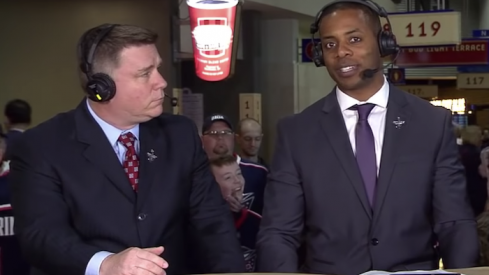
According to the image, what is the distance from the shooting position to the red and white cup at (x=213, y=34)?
7605 mm

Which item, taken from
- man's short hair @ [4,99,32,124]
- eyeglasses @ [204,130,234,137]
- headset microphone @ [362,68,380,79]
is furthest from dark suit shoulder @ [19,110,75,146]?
man's short hair @ [4,99,32,124]

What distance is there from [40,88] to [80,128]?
674cm

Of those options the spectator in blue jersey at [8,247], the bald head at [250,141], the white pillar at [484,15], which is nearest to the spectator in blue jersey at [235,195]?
the spectator in blue jersey at [8,247]

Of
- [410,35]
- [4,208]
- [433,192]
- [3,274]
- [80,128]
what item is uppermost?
[410,35]

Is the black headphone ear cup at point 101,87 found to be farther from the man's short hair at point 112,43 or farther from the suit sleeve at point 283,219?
the suit sleeve at point 283,219

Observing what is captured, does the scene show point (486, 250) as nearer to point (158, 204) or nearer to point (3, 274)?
point (158, 204)

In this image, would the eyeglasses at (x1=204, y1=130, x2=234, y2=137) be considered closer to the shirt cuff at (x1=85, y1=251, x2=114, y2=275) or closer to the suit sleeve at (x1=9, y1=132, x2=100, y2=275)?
the suit sleeve at (x1=9, y1=132, x2=100, y2=275)

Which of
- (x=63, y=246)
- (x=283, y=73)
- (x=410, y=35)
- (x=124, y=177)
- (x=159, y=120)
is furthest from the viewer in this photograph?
(x=283, y=73)

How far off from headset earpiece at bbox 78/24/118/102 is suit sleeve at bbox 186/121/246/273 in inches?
14.3

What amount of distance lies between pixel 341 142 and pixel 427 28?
293 inches

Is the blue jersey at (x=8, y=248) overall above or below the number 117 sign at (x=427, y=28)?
below

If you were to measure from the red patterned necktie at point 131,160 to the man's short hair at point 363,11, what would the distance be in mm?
675

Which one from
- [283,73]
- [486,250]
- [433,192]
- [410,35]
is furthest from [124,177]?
[283,73]

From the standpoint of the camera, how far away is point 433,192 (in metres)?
2.34
